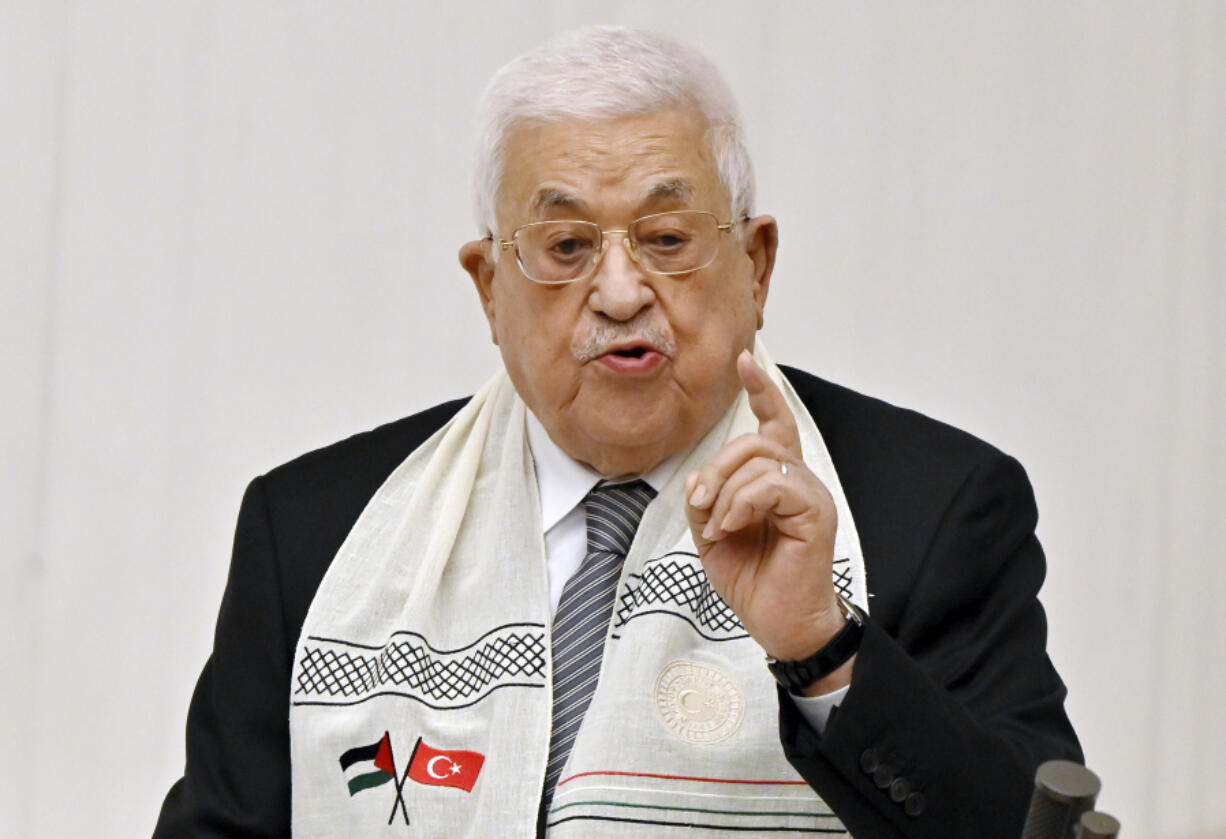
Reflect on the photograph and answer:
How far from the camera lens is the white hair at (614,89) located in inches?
107

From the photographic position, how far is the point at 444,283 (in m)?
4.18

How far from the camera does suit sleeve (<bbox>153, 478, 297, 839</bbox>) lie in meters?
2.75

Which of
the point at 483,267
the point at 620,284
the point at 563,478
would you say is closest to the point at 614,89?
the point at 620,284

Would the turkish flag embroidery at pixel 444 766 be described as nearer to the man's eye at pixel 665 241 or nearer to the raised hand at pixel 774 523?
the raised hand at pixel 774 523

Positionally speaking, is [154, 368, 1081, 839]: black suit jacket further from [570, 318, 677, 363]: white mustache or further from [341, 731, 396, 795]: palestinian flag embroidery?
[570, 318, 677, 363]: white mustache

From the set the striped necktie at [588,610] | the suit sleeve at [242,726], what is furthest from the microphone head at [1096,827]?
the suit sleeve at [242,726]

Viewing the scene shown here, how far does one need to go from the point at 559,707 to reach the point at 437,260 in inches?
66.4

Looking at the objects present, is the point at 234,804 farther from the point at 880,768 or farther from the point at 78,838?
the point at 78,838

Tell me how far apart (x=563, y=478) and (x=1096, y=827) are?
171 centimetres

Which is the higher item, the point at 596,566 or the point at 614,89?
the point at 614,89

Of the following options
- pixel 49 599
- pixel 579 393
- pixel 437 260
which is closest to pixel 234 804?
pixel 579 393

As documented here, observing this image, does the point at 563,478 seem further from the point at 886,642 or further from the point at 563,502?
the point at 886,642

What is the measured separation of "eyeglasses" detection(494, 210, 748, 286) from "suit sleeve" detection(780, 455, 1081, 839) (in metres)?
0.52

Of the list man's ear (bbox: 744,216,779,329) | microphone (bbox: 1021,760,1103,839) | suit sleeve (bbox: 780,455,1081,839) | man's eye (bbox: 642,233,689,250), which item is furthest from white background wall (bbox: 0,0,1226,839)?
microphone (bbox: 1021,760,1103,839)
